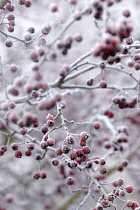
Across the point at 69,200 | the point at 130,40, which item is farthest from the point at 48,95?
the point at 69,200

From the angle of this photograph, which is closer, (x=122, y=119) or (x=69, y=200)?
(x=69, y=200)

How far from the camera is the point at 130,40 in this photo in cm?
217

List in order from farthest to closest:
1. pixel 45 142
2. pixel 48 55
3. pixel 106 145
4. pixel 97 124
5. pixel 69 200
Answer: pixel 69 200, pixel 106 145, pixel 97 124, pixel 45 142, pixel 48 55

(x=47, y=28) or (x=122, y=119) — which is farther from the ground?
(x=47, y=28)

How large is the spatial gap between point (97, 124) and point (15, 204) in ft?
7.98

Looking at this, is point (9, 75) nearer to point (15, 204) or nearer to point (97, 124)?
point (15, 204)

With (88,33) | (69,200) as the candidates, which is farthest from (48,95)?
(88,33)

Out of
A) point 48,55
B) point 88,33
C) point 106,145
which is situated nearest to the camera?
point 48,55

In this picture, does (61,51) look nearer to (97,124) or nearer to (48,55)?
(48,55)

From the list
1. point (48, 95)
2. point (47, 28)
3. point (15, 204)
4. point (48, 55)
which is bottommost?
point (15, 204)

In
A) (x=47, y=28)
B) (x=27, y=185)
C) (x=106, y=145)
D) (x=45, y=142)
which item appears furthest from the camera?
(x=27, y=185)

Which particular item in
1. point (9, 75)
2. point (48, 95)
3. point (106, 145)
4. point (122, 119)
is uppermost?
point (48, 95)

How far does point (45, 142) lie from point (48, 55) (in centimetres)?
60

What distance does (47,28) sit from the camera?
74.1 inches
